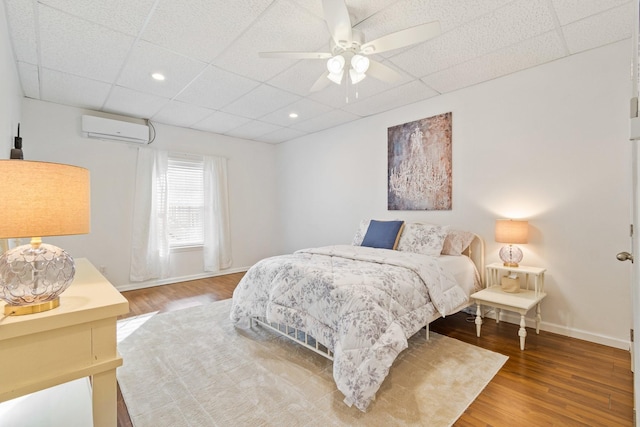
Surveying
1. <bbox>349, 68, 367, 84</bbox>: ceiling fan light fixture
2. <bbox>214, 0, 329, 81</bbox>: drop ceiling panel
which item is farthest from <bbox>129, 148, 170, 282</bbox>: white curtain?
<bbox>349, 68, 367, 84</bbox>: ceiling fan light fixture

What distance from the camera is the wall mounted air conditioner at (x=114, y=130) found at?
3.81 m

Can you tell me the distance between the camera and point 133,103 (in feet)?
12.1

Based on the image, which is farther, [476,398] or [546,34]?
[546,34]

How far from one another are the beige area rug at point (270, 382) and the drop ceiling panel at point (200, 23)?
2535 mm

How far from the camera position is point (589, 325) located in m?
2.54

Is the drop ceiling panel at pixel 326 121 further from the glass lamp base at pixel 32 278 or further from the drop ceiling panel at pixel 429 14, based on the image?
the glass lamp base at pixel 32 278

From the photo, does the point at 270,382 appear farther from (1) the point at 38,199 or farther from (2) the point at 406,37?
(2) the point at 406,37

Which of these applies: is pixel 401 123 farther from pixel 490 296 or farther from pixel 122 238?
pixel 122 238

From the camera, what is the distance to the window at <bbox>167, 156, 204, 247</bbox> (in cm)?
471

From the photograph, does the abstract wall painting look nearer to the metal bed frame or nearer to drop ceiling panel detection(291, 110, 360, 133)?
the metal bed frame

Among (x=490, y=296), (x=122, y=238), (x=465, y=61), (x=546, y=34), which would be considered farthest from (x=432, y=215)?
(x=122, y=238)

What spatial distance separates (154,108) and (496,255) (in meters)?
4.51

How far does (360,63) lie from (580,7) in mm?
1546

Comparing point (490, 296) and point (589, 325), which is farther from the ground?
point (490, 296)
